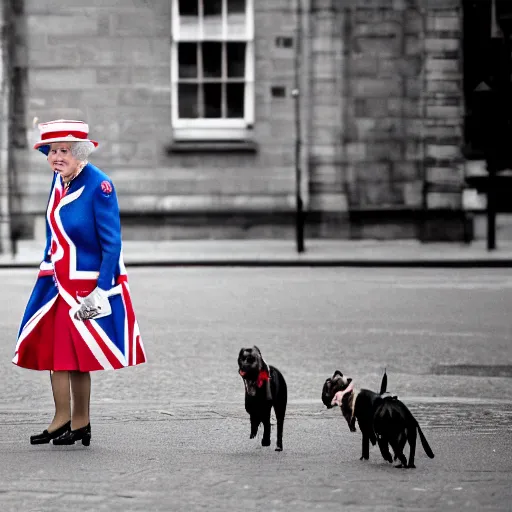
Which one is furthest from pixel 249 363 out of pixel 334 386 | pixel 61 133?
pixel 61 133

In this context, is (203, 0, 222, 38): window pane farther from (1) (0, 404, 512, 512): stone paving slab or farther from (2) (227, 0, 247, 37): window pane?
(1) (0, 404, 512, 512): stone paving slab

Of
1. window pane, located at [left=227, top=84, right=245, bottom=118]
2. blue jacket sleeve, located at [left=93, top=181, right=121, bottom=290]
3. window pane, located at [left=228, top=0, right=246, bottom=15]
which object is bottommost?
blue jacket sleeve, located at [left=93, top=181, right=121, bottom=290]

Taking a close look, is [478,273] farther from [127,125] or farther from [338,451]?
[338,451]

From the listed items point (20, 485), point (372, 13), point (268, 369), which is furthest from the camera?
point (372, 13)

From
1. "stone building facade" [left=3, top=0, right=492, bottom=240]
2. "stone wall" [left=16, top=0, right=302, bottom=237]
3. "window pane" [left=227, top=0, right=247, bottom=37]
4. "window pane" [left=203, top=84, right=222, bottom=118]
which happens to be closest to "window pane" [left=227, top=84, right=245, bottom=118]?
Answer: "stone building facade" [left=3, top=0, right=492, bottom=240]

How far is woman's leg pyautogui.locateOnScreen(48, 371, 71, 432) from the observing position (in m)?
6.70

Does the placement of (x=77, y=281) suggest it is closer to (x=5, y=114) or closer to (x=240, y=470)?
(x=240, y=470)

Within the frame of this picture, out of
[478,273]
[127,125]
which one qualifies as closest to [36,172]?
[127,125]

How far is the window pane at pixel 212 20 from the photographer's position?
22.8 meters

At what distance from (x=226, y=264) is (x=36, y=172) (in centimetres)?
483

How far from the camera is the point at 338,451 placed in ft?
21.6

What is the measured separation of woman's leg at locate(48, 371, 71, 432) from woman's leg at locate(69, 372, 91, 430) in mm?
36

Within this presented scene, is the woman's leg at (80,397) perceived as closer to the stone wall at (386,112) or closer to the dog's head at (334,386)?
the dog's head at (334,386)

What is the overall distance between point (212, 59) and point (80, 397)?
55.1 ft
